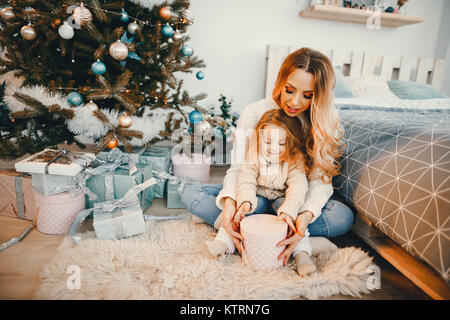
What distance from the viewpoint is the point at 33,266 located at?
34.8 inches

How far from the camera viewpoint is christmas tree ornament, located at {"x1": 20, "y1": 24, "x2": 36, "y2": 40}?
1.12 m

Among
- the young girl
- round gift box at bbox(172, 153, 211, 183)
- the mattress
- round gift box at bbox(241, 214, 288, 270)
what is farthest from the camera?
round gift box at bbox(172, 153, 211, 183)

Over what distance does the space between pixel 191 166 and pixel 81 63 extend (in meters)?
0.72

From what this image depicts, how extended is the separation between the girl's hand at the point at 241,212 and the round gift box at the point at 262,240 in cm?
4

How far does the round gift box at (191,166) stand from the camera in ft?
4.79

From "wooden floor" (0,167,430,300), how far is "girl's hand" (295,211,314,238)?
8.0 inches

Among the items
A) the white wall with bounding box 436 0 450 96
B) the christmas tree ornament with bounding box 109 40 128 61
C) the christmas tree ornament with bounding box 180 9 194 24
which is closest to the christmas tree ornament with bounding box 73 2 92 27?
the christmas tree ornament with bounding box 109 40 128 61

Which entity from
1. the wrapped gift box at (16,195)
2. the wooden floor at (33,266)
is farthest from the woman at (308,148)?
the wrapped gift box at (16,195)

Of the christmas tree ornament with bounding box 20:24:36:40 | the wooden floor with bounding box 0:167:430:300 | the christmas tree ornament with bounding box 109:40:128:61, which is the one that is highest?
the christmas tree ornament with bounding box 20:24:36:40

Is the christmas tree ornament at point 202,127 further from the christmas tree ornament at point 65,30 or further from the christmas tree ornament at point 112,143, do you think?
the christmas tree ornament at point 65,30

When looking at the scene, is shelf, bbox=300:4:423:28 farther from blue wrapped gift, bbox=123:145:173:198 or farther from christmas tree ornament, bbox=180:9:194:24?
blue wrapped gift, bbox=123:145:173:198

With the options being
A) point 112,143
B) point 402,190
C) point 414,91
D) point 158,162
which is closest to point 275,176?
point 402,190

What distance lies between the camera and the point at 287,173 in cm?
102

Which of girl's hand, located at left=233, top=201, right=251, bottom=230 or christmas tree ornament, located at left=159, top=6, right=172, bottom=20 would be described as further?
christmas tree ornament, located at left=159, top=6, right=172, bottom=20
